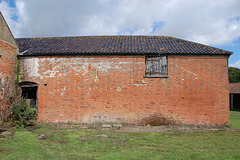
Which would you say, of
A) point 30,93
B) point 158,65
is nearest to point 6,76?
point 30,93

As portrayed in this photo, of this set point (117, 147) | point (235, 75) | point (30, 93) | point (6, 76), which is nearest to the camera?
point (117, 147)

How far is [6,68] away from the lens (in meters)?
9.59

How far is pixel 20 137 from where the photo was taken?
6824 mm

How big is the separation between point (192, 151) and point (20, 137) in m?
6.76

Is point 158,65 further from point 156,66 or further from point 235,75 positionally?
point 235,75

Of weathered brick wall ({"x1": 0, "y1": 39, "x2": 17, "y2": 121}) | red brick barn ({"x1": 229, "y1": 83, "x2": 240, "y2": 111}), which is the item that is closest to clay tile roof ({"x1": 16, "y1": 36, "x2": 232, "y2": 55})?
weathered brick wall ({"x1": 0, "y1": 39, "x2": 17, "y2": 121})

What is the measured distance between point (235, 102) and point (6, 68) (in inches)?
1320

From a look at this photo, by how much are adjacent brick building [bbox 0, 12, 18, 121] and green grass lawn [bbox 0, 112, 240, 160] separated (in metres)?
3.28

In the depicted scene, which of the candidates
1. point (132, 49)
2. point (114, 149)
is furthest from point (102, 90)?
point (114, 149)

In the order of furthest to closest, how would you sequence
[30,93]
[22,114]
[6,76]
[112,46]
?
1. [112,46]
2. [30,93]
3. [6,76]
4. [22,114]

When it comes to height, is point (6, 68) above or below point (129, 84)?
above

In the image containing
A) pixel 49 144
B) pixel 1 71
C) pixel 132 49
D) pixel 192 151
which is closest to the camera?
pixel 192 151

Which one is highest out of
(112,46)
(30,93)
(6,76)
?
(112,46)

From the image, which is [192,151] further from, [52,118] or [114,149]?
[52,118]
